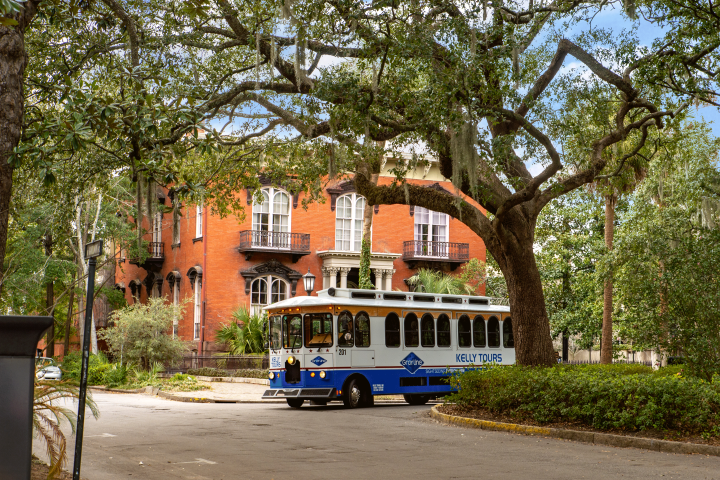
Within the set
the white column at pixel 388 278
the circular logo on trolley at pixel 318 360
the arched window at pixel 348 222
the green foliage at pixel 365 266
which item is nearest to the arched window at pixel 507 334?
the circular logo on trolley at pixel 318 360

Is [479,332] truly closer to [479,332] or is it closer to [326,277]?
[479,332]

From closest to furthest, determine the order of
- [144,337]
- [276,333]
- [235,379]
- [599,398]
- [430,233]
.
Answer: [599,398] < [276,333] < [144,337] < [235,379] < [430,233]

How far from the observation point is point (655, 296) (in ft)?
51.1

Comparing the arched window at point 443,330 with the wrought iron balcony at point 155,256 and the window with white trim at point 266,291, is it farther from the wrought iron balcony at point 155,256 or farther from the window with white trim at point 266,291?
the wrought iron balcony at point 155,256

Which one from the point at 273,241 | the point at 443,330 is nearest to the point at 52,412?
the point at 443,330

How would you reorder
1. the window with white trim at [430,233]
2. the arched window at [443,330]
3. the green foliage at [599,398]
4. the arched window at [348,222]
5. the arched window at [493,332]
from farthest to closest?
1. the window with white trim at [430,233]
2. the arched window at [348,222]
3. the arched window at [493,332]
4. the arched window at [443,330]
5. the green foliage at [599,398]

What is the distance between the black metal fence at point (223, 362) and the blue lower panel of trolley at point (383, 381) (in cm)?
1182

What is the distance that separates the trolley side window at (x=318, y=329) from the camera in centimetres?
1973

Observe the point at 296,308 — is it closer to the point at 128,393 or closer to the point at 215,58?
the point at 215,58

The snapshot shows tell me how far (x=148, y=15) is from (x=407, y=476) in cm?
1087

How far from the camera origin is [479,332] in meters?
23.4

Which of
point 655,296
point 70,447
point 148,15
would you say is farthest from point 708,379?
point 148,15

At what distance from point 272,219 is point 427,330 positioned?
17303mm

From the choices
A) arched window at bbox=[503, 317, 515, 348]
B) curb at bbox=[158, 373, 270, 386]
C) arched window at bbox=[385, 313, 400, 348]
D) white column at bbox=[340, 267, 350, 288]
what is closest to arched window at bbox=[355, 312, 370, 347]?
arched window at bbox=[385, 313, 400, 348]
